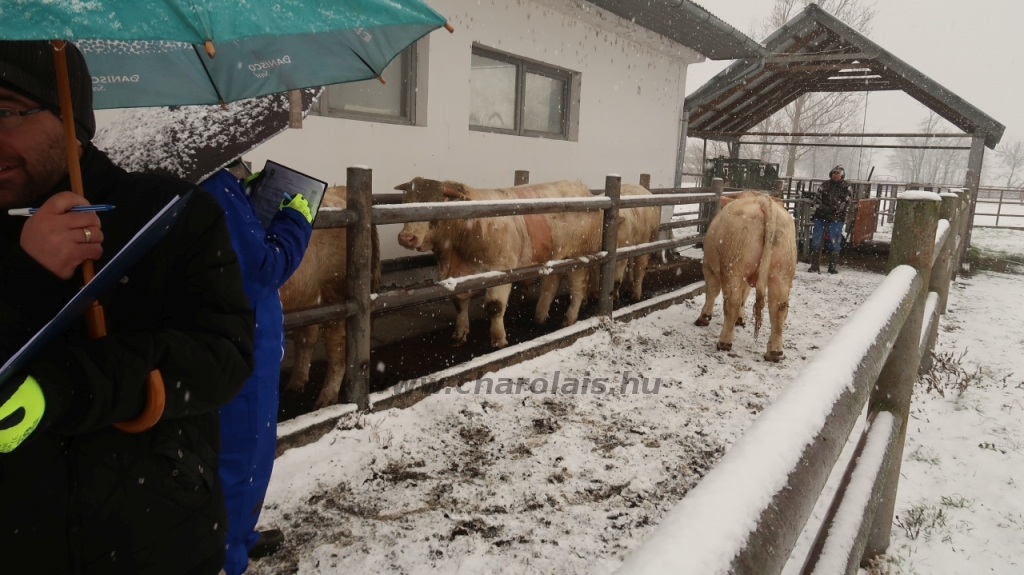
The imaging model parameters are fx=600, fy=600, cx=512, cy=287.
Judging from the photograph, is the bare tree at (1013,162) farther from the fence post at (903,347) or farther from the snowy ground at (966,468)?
the fence post at (903,347)

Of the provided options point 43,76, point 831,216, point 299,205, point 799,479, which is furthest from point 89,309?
point 831,216

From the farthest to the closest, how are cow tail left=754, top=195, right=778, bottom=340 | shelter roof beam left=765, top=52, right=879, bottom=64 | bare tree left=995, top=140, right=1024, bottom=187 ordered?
bare tree left=995, top=140, right=1024, bottom=187
shelter roof beam left=765, top=52, right=879, bottom=64
cow tail left=754, top=195, right=778, bottom=340

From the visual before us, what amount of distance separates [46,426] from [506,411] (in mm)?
3193

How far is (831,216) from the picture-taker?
1066 centimetres

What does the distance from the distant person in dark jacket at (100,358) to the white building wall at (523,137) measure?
4.04 metres

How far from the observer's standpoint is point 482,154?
721 cm

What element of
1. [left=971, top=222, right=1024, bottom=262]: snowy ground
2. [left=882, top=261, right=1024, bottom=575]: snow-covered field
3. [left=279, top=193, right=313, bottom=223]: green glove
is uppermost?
[left=279, top=193, right=313, bottom=223]: green glove

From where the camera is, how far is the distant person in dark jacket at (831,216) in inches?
420

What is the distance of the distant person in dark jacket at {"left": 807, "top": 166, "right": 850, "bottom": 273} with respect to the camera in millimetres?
10680

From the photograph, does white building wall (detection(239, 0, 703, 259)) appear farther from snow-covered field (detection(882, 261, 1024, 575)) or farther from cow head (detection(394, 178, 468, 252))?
snow-covered field (detection(882, 261, 1024, 575))

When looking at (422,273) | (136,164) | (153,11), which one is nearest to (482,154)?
(422,273)

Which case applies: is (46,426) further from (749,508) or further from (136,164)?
(136,164)

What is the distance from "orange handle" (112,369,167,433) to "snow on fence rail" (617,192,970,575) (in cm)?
92

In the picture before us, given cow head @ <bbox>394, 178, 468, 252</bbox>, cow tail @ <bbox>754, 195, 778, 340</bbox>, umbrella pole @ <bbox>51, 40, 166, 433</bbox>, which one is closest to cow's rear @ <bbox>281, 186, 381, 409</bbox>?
cow head @ <bbox>394, 178, 468, 252</bbox>
